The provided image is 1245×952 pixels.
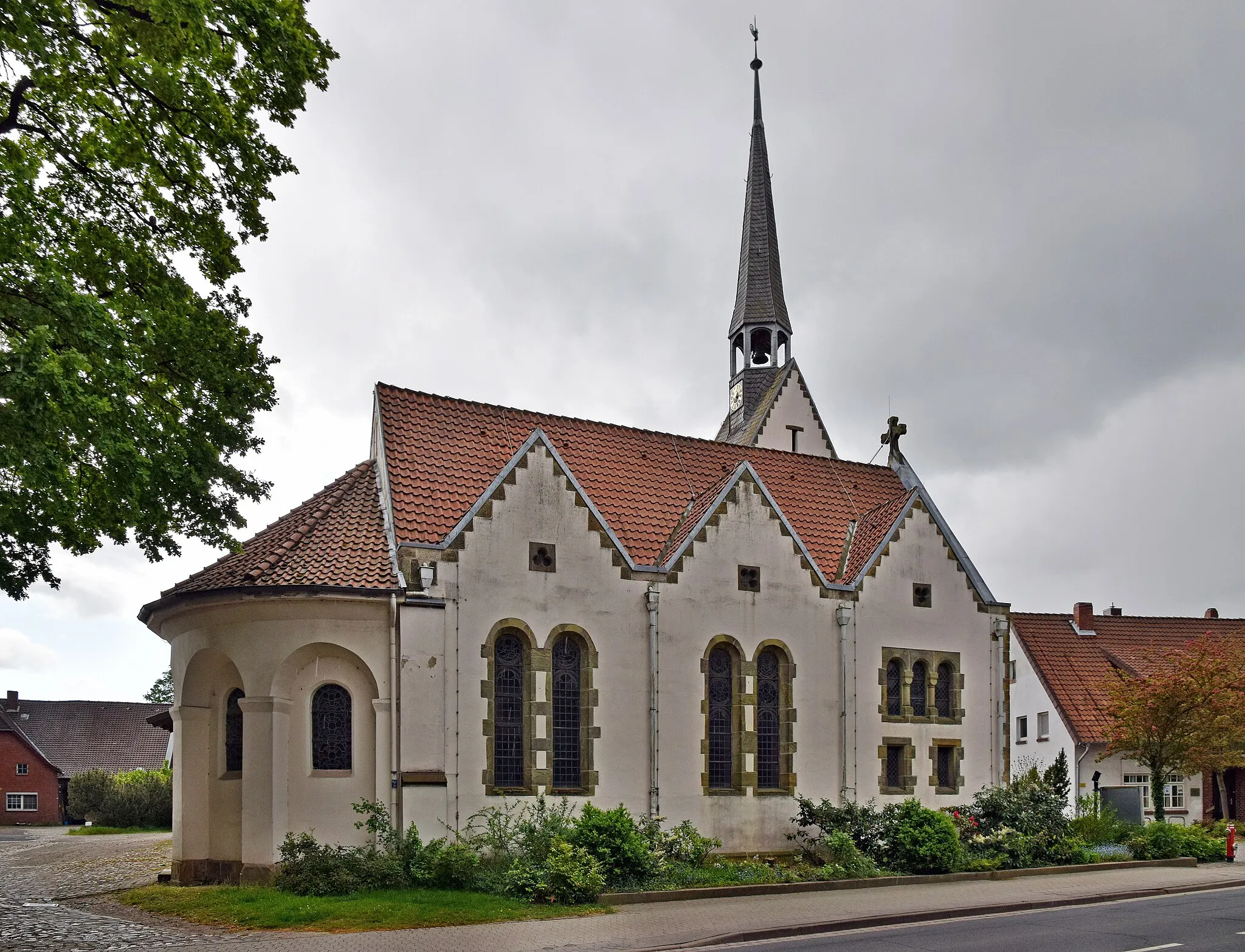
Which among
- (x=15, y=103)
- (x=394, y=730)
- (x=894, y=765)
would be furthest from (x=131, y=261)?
(x=894, y=765)

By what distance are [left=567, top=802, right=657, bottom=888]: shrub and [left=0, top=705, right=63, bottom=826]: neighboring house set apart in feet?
170

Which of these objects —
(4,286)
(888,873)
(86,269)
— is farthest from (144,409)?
(888,873)

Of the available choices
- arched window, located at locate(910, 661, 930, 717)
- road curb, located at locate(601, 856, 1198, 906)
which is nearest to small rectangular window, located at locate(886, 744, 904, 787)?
arched window, located at locate(910, 661, 930, 717)

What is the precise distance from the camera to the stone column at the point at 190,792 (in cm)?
2100

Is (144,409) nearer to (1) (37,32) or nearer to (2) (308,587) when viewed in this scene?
(1) (37,32)

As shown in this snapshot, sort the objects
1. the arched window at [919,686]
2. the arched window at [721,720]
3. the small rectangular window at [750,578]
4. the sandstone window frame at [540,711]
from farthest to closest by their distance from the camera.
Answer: the arched window at [919,686] → the small rectangular window at [750,578] → the arched window at [721,720] → the sandstone window frame at [540,711]

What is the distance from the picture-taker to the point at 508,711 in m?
22.0

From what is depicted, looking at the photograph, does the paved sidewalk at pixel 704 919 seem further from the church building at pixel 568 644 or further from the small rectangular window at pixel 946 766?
the church building at pixel 568 644

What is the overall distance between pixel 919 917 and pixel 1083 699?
24.8 metres

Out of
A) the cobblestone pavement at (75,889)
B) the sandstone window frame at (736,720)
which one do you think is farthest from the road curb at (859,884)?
the cobblestone pavement at (75,889)

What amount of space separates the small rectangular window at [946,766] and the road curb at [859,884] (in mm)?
3682

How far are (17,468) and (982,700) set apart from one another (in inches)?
916

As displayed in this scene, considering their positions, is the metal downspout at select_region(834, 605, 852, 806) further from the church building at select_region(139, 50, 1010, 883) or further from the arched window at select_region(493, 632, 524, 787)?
the arched window at select_region(493, 632, 524, 787)

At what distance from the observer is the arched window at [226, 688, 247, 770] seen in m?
21.2
